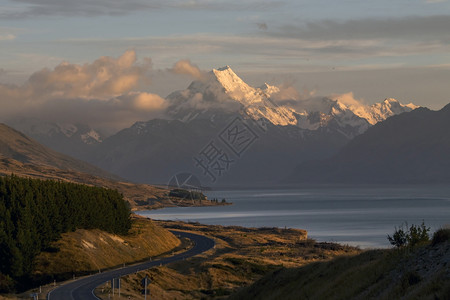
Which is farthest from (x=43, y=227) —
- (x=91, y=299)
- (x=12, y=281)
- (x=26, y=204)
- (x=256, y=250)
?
(x=256, y=250)

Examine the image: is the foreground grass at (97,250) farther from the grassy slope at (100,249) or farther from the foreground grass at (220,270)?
the foreground grass at (220,270)

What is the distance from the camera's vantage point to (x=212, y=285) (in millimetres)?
95125

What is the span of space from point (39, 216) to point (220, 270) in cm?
2842

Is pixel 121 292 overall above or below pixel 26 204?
below

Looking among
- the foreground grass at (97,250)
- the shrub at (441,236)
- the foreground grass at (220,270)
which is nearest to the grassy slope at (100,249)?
the foreground grass at (97,250)

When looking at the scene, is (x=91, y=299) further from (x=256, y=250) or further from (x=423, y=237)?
(x=256, y=250)

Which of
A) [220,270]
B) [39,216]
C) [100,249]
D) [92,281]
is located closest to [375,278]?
[92,281]

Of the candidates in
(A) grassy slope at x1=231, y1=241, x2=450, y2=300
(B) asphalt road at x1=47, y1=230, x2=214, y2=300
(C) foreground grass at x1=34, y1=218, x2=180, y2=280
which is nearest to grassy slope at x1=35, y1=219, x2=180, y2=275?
(C) foreground grass at x1=34, y1=218, x2=180, y2=280

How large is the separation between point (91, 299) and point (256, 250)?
2872 inches

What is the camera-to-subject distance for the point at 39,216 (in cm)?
10350

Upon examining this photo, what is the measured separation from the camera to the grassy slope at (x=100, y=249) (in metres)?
102

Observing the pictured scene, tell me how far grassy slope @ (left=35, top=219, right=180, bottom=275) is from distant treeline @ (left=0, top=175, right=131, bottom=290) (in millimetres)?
2095

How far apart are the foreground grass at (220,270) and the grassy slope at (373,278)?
9.39 metres

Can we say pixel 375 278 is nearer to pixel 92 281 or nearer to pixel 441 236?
pixel 441 236
